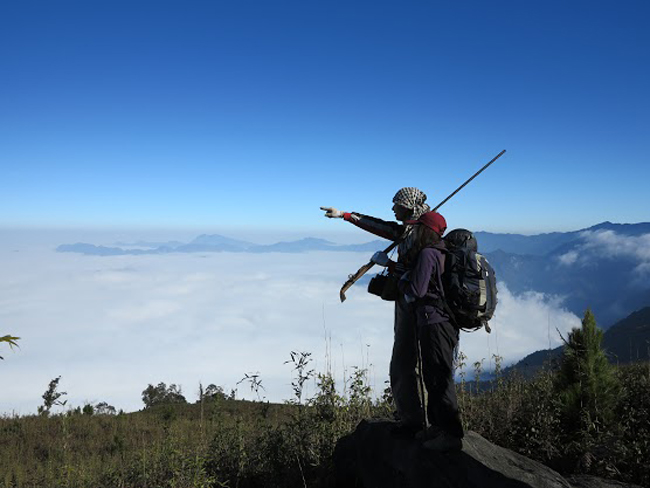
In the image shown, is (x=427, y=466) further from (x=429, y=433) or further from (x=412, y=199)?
(x=412, y=199)

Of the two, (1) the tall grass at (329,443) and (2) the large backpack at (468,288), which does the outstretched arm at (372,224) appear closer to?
(2) the large backpack at (468,288)

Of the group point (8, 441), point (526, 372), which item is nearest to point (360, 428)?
point (526, 372)

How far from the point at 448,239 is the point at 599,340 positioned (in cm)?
299

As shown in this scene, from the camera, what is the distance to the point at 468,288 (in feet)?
13.0

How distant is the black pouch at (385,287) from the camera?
4.40 m

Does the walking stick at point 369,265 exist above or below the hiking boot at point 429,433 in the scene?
above

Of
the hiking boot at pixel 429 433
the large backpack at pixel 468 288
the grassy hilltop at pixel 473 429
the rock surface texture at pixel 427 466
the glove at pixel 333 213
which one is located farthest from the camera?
the glove at pixel 333 213

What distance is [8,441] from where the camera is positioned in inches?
444

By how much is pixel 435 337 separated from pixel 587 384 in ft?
9.48

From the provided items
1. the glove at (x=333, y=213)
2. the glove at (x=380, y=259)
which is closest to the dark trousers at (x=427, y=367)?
the glove at (x=380, y=259)

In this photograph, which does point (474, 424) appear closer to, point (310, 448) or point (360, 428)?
point (360, 428)

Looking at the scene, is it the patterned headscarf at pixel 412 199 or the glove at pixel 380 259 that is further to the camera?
the patterned headscarf at pixel 412 199

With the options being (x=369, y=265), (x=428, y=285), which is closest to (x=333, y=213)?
(x=369, y=265)

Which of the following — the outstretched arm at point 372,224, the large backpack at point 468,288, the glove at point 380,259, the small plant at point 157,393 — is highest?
the outstretched arm at point 372,224
